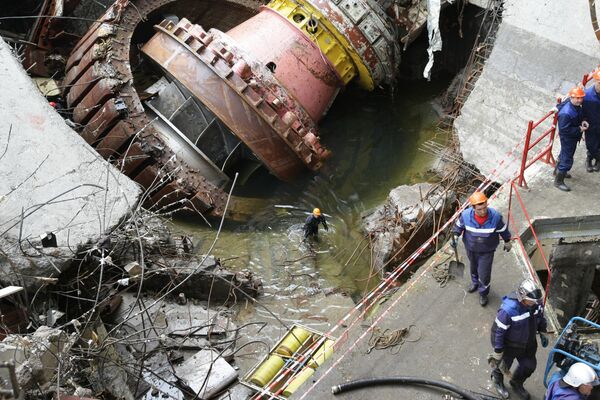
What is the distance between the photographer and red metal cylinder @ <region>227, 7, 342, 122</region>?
10.5 m

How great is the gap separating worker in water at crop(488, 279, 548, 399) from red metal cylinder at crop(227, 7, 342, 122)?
19.2 ft

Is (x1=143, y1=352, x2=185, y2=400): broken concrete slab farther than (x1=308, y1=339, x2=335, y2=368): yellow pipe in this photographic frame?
Yes

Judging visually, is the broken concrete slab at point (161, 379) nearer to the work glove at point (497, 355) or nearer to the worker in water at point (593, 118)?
the work glove at point (497, 355)

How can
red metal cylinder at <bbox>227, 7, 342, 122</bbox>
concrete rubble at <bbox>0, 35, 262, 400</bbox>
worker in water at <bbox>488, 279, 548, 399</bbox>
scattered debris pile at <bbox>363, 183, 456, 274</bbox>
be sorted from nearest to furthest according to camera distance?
worker in water at <bbox>488, 279, 548, 399</bbox> → concrete rubble at <bbox>0, 35, 262, 400</bbox> → scattered debris pile at <bbox>363, 183, 456, 274</bbox> → red metal cylinder at <bbox>227, 7, 342, 122</bbox>

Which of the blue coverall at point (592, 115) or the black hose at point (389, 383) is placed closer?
the black hose at point (389, 383)

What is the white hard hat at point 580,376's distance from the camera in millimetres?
5012

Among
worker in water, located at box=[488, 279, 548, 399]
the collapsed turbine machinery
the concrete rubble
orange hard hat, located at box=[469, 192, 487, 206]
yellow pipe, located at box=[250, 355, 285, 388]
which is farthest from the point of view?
the collapsed turbine machinery

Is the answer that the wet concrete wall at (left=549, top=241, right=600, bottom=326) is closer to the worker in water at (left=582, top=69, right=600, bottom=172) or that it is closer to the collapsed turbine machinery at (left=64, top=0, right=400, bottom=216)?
the worker in water at (left=582, top=69, right=600, bottom=172)

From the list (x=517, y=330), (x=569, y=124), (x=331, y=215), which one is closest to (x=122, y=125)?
(x=331, y=215)

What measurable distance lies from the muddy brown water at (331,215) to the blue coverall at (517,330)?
328cm

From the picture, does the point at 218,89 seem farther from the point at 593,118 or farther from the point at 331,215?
the point at 593,118

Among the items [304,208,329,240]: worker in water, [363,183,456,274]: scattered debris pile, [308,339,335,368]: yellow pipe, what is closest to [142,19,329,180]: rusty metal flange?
[304,208,329,240]: worker in water

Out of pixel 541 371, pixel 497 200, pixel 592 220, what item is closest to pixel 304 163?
pixel 497 200

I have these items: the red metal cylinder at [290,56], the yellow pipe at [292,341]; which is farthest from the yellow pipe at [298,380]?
the red metal cylinder at [290,56]
